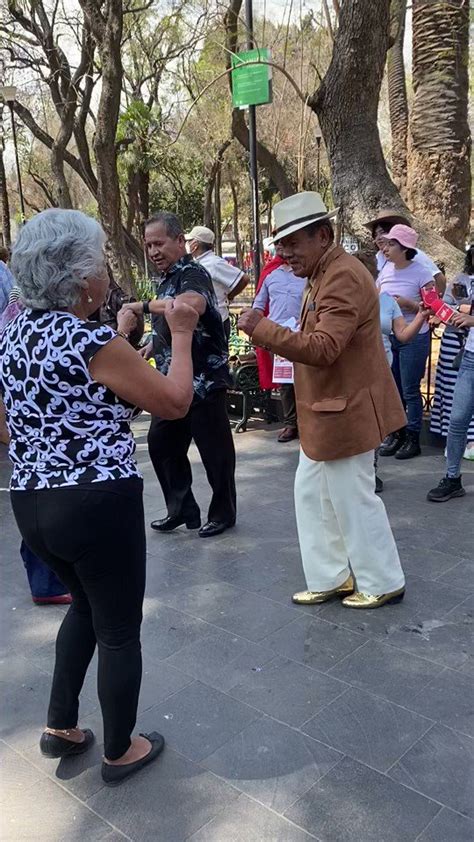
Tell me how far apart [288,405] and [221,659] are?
3883 millimetres

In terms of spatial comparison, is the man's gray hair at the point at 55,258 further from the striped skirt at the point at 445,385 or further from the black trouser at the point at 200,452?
the striped skirt at the point at 445,385

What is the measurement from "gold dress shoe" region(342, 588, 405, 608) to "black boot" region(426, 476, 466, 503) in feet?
4.94

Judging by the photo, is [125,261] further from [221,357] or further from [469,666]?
[469,666]

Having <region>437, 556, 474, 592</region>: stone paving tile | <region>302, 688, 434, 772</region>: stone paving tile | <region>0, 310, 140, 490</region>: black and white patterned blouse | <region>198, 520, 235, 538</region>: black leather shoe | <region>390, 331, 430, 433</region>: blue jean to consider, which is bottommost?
<region>302, 688, 434, 772</region>: stone paving tile

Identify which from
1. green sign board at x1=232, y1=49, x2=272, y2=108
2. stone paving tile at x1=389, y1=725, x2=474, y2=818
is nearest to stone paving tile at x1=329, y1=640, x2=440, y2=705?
stone paving tile at x1=389, y1=725, x2=474, y2=818

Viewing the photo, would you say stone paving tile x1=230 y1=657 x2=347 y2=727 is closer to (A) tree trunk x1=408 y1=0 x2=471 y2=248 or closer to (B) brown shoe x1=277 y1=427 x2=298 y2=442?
(B) brown shoe x1=277 y1=427 x2=298 y2=442

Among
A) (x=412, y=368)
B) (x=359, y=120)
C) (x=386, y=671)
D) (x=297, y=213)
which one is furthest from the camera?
(x=359, y=120)

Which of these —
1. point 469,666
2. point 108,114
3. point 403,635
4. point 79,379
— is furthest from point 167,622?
point 108,114

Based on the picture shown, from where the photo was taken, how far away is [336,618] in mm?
3449

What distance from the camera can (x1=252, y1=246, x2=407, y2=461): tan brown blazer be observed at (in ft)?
9.98

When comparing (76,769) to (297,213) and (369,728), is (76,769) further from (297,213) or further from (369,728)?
(297,213)

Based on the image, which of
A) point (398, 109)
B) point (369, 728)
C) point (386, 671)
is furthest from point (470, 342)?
point (398, 109)

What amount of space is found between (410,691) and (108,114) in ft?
35.3

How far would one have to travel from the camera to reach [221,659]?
3.14m
